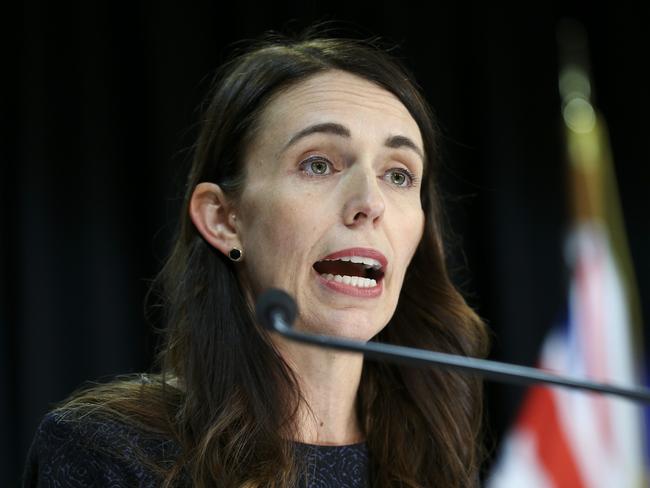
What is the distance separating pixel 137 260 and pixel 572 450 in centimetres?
130

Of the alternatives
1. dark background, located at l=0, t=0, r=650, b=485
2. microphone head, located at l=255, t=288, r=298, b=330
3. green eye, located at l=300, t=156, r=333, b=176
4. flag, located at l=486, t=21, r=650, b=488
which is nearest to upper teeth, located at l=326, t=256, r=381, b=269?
green eye, located at l=300, t=156, r=333, b=176

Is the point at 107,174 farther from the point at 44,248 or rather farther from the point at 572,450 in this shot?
the point at 572,450

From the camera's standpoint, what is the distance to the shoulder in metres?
1.37

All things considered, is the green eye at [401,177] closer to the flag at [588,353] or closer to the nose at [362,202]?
the nose at [362,202]

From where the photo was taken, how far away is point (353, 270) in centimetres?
157

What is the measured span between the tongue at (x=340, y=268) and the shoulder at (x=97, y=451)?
13.4 inches

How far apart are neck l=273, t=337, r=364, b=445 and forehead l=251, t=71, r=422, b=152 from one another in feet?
1.10

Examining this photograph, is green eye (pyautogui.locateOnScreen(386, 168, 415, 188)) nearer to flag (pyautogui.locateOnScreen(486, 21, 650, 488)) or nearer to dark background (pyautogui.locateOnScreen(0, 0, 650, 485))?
dark background (pyautogui.locateOnScreen(0, 0, 650, 485))

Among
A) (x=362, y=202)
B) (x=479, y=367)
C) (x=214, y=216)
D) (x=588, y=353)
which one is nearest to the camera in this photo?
(x=479, y=367)

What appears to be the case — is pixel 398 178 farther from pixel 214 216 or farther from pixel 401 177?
pixel 214 216

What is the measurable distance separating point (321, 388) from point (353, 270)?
0.19m

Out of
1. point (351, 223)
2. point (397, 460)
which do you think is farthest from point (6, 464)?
point (351, 223)

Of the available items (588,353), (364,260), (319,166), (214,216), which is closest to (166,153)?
(214,216)

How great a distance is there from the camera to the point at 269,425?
1.47 meters
